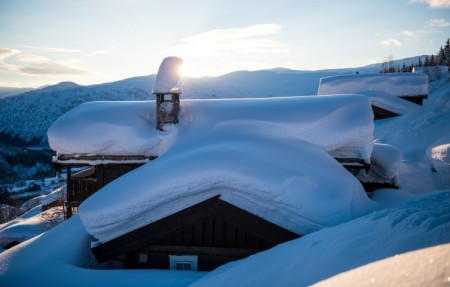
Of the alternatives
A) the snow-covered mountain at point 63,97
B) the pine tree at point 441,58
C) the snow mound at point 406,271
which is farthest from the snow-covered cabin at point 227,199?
the snow-covered mountain at point 63,97

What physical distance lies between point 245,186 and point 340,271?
2.99 metres

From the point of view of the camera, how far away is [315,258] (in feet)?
13.9

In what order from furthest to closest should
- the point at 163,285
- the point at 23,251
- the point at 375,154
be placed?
the point at 375,154 → the point at 23,251 → the point at 163,285

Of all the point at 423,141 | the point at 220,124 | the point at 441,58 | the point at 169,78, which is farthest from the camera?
the point at 441,58

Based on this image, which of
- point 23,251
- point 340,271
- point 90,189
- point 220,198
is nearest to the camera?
point 340,271

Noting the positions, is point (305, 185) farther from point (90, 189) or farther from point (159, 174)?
point (90, 189)

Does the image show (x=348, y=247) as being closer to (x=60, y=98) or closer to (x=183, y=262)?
(x=183, y=262)

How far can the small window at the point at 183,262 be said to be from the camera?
701cm

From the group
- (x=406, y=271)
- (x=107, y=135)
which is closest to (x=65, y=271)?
(x=107, y=135)

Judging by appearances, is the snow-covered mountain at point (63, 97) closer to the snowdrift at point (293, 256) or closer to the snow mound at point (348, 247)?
the snowdrift at point (293, 256)

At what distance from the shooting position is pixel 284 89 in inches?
7461

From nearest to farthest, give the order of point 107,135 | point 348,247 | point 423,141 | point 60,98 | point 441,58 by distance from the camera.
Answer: point 348,247 → point 107,135 → point 423,141 → point 441,58 → point 60,98

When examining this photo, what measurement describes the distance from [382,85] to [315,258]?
1126 inches

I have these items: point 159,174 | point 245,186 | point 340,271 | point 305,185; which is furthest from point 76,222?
point 340,271
